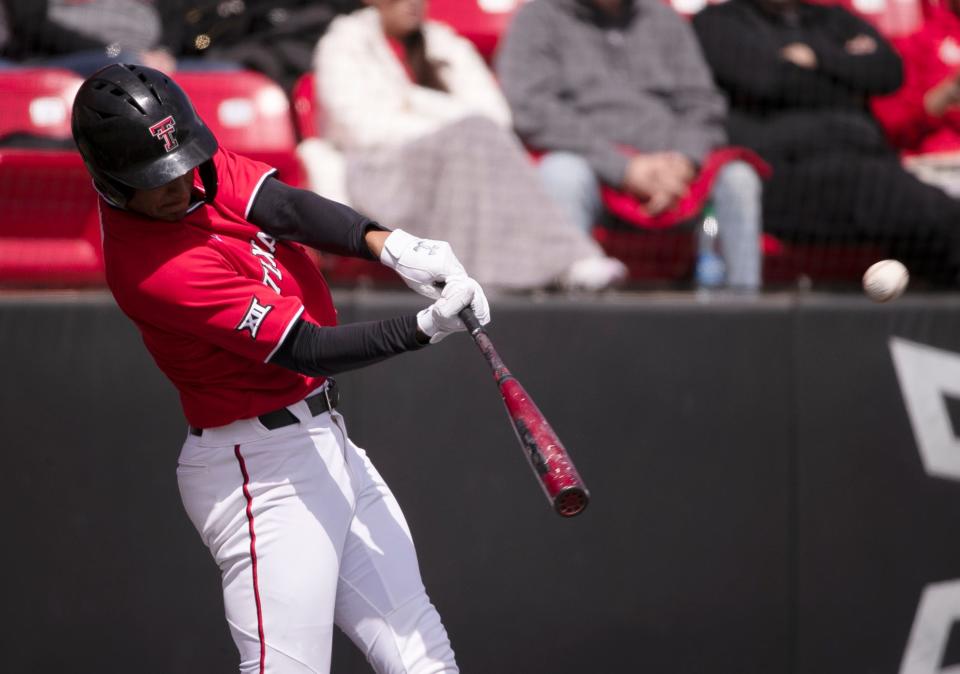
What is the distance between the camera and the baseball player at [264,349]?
6.50 ft

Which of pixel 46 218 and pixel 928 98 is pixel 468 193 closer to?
pixel 46 218

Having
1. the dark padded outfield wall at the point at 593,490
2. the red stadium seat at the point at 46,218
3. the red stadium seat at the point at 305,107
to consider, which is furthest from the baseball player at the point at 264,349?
the red stadium seat at the point at 305,107

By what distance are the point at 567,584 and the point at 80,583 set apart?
1286mm

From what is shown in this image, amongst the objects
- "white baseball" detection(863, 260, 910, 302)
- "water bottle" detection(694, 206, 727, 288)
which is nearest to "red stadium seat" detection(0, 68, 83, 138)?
"water bottle" detection(694, 206, 727, 288)

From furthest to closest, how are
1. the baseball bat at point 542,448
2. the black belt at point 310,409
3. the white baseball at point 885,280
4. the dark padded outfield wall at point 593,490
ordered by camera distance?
1. the dark padded outfield wall at point 593,490
2. the white baseball at point 885,280
3. the black belt at point 310,409
4. the baseball bat at point 542,448

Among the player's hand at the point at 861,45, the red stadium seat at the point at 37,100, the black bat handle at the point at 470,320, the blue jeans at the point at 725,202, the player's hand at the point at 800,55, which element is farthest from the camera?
the player's hand at the point at 861,45

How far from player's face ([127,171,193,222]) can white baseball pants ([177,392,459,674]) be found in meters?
0.40

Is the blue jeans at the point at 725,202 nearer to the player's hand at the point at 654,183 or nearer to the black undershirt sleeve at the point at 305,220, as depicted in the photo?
the player's hand at the point at 654,183

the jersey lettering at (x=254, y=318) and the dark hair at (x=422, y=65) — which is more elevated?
the jersey lettering at (x=254, y=318)

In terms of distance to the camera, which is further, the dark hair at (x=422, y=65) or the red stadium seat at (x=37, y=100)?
the dark hair at (x=422, y=65)

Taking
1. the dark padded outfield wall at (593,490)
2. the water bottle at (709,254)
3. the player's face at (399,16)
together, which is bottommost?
the dark padded outfield wall at (593,490)

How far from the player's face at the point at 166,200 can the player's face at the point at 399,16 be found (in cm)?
187

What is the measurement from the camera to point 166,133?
193 centimetres

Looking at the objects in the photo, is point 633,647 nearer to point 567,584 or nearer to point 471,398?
point 567,584
